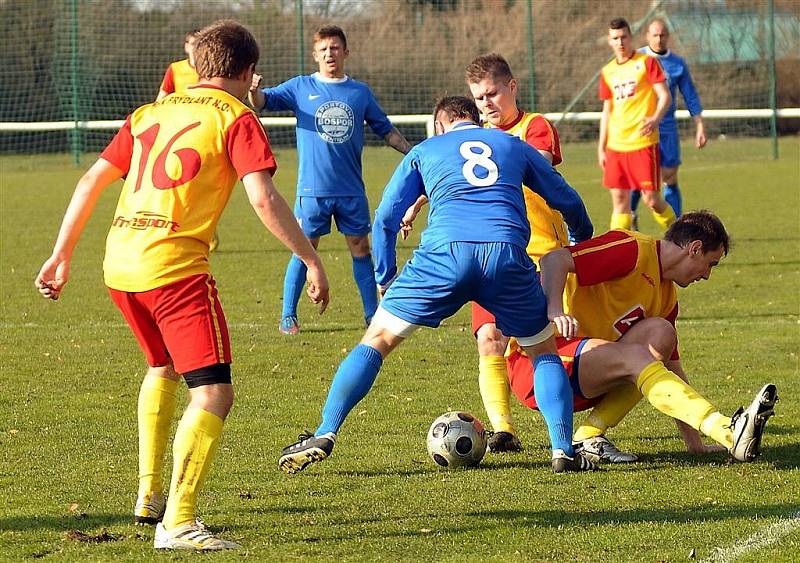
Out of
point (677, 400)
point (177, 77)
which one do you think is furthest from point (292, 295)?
point (677, 400)

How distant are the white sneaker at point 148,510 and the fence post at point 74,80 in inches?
831

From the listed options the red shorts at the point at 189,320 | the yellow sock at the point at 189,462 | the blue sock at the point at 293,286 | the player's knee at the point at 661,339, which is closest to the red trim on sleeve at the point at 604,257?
the player's knee at the point at 661,339

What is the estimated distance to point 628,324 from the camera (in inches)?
225

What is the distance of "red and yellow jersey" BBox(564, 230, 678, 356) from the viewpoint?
5.53 meters

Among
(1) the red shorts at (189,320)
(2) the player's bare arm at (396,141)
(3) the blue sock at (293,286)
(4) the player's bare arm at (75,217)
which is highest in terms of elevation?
(4) the player's bare arm at (75,217)

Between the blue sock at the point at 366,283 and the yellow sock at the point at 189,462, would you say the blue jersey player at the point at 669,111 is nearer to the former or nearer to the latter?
the blue sock at the point at 366,283

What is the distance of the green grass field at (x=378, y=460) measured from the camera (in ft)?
14.5

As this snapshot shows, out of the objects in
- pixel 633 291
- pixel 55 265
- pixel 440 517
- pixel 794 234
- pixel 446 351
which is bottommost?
pixel 794 234

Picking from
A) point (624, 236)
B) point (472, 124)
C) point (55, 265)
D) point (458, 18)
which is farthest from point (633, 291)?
point (458, 18)

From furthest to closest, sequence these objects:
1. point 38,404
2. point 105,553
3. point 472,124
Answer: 1. point 38,404
2. point 472,124
3. point 105,553

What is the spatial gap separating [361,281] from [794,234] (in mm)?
7145

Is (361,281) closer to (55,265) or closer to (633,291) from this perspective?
(633,291)

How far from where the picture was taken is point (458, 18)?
2698 centimetres

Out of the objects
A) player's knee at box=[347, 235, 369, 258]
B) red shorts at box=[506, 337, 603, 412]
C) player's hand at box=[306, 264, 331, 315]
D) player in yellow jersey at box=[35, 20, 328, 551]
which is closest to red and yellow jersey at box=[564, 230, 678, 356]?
red shorts at box=[506, 337, 603, 412]
